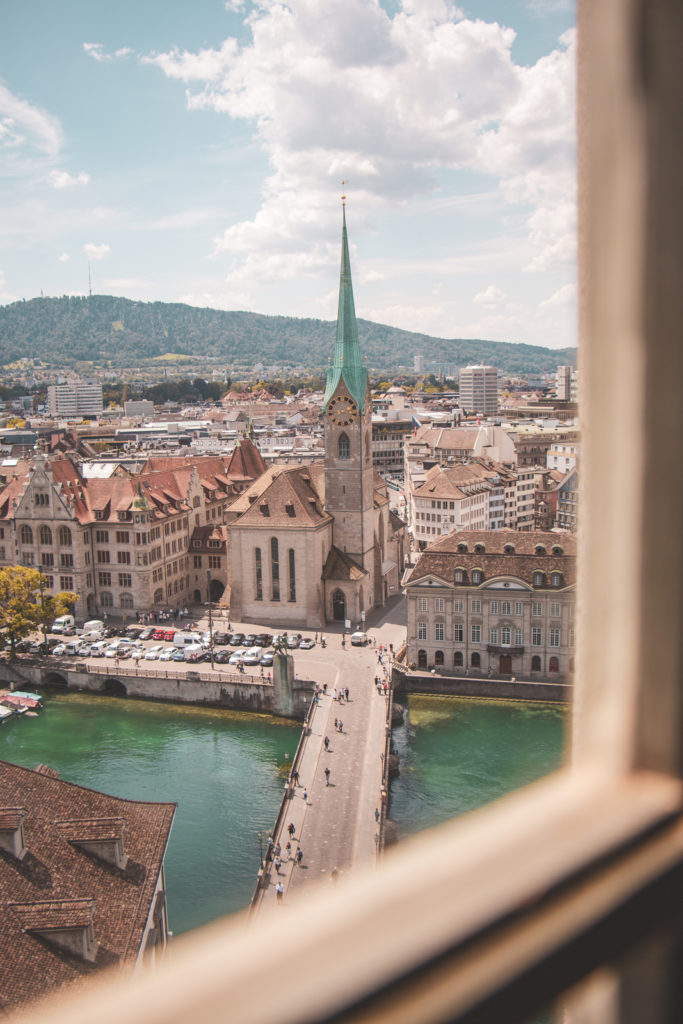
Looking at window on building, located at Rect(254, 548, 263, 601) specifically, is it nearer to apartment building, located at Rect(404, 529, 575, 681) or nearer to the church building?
the church building

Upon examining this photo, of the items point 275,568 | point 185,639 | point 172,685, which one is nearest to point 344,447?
point 275,568

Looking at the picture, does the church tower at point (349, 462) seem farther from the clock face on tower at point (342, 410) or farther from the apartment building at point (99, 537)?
the apartment building at point (99, 537)

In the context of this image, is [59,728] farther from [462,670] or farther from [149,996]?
[149,996]

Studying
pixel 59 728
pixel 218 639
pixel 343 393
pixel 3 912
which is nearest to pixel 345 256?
pixel 343 393

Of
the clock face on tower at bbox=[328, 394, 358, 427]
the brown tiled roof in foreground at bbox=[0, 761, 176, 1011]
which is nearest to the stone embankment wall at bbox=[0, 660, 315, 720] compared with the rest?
the clock face on tower at bbox=[328, 394, 358, 427]

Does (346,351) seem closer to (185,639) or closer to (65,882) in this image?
(185,639)
